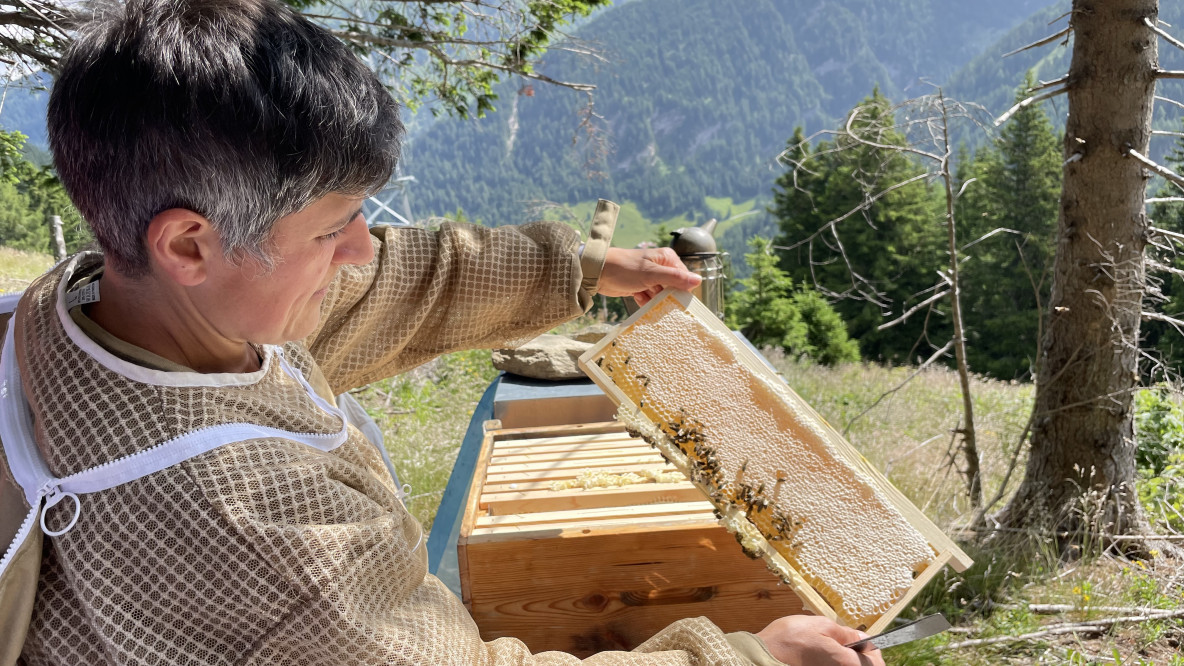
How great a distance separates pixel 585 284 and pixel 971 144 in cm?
6287

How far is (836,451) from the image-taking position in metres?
2.02

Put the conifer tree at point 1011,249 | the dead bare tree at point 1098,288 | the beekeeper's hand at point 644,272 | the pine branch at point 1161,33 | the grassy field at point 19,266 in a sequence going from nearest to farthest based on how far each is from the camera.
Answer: the beekeeper's hand at point 644,272, the pine branch at point 1161,33, the dead bare tree at point 1098,288, the grassy field at point 19,266, the conifer tree at point 1011,249

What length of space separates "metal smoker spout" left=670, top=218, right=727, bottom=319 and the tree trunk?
1.90 m

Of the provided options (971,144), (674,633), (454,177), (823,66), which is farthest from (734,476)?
(823,66)

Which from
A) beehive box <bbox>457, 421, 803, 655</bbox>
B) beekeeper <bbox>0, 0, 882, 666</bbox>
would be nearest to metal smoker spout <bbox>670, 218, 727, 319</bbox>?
beehive box <bbox>457, 421, 803, 655</bbox>

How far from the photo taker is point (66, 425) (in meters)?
1.08

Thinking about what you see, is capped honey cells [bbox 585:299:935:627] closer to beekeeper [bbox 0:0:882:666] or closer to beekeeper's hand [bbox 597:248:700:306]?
beekeeper's hand [bbox 597:248:700:306]

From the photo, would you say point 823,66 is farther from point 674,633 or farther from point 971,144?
point 674,633

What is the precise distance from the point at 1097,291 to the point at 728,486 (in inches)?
93.1

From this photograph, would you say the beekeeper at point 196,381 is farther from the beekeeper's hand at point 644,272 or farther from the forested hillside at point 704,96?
the forested hillside at point 704,96

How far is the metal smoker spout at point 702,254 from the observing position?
2.54 meters

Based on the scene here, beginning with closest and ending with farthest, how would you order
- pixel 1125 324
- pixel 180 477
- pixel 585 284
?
pixel 180 477
pixel 585 284
pixel 1125 324

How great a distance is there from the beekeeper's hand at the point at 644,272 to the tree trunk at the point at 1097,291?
2.26 m

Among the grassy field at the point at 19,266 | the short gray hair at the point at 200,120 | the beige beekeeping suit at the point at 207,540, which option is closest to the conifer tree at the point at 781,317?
the grassy field at the point at 19,266
